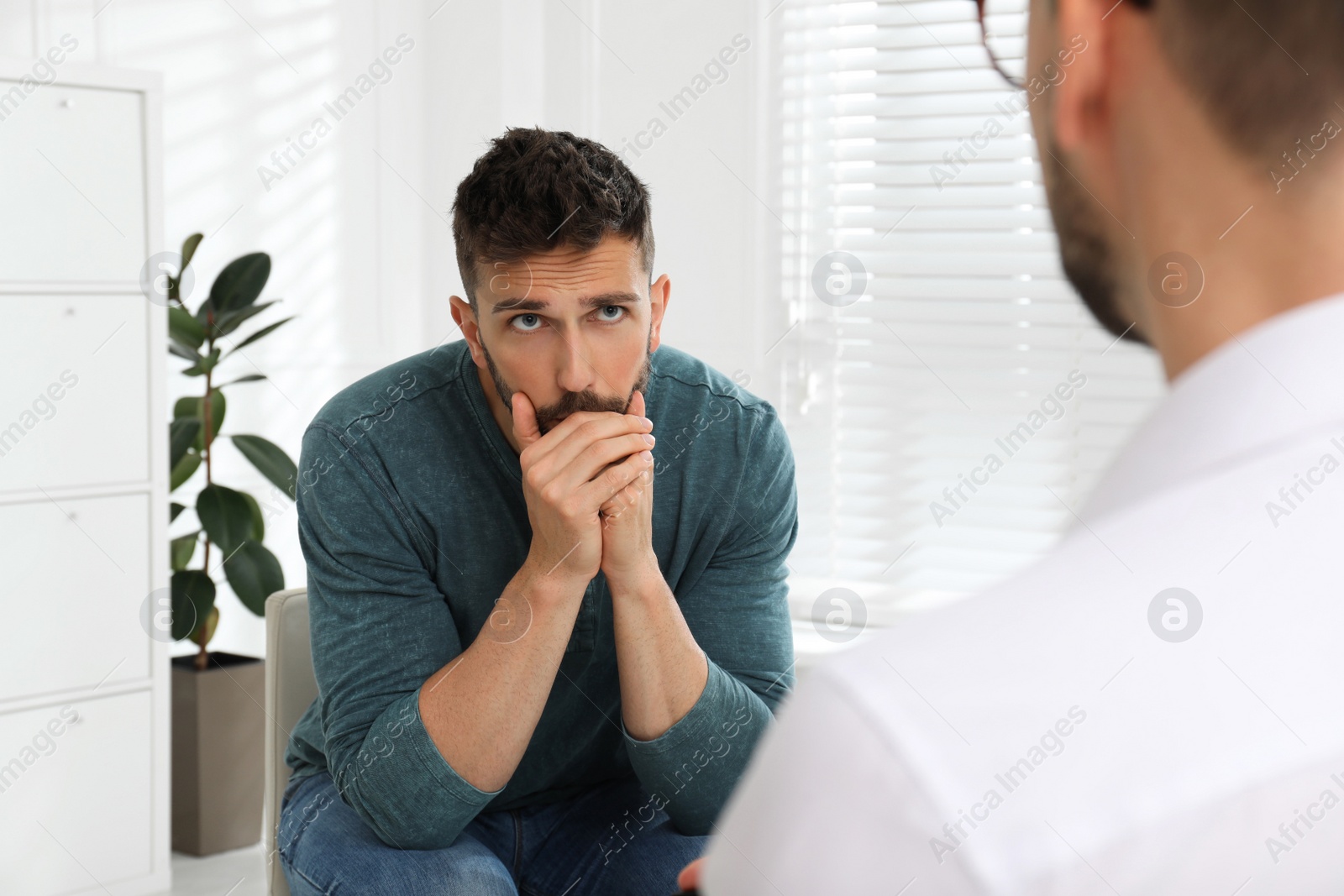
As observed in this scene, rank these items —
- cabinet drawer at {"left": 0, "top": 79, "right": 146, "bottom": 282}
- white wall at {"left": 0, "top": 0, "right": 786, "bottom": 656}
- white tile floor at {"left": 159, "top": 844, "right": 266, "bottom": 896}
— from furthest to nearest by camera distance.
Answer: white wall at {"left": 0, "top": 0, "right": 786, "bottom": 656}
white tile floor at {"left": 159, "top": 844, "right": 266, "bottom": 896}
cabinet drawer at {"left": 0, "top": 79, "right": 146, "bottom": 282}

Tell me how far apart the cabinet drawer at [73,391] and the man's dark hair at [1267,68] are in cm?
241

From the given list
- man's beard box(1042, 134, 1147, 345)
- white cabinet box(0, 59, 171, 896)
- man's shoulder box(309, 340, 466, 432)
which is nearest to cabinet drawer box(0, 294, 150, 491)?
white cabinet box(0, 59, 171, 896)

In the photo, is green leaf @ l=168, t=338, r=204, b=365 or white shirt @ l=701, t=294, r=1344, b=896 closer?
white shirt @ l=701, t=294, r=1344, b=896

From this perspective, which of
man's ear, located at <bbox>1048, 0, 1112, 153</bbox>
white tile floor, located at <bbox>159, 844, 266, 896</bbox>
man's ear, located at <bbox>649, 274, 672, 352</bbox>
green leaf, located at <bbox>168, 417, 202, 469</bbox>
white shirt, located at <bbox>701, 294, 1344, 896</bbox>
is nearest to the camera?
white shirt, located at <bbox>701, 294, 1344, 896</bbox>

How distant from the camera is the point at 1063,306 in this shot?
2.95 metres

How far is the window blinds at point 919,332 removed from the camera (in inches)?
116

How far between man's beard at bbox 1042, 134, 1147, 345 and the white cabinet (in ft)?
7.69

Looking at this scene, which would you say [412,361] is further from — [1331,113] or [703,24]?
[703,24]

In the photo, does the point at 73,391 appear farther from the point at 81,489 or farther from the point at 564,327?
the point at 564,327

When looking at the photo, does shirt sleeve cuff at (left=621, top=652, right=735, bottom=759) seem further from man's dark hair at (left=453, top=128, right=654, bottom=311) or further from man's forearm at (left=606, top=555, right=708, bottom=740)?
man's dark hair at (left=453, top=128, right=654, bottom=311)

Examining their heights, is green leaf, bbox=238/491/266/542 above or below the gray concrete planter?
above

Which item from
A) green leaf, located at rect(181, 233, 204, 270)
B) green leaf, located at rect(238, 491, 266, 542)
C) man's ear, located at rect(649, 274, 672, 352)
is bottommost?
green leaf, located at rect(238, 491, 266, 542)

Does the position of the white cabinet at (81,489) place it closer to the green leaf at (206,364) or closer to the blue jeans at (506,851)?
the green leaf at (206,364)

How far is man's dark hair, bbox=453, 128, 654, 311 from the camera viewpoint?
4.57 feet
